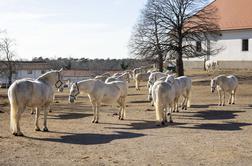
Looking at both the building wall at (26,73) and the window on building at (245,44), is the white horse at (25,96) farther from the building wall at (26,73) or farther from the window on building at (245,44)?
the building wall at (26,73)

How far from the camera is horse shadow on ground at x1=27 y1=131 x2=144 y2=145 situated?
46.2 feet

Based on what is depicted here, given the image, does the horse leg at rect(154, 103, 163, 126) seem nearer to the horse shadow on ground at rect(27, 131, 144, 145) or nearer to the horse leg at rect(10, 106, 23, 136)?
the horse shadow on ground at rect(27, 131, 144, 145)

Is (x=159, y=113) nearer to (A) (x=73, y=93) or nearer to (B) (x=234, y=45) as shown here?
(A) (x=73, y=93)

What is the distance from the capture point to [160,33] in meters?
50.0

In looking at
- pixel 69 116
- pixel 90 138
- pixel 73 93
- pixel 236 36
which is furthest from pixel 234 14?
pixel 90 138

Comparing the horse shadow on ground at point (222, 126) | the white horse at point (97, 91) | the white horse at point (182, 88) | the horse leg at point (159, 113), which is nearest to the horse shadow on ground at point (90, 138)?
the horse leg at point (159, 113)

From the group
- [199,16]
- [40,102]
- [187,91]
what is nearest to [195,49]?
[199,16]

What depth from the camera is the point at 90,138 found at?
583 inches

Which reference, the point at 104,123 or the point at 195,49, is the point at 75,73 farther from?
the point at 104,123

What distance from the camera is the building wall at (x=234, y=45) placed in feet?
199

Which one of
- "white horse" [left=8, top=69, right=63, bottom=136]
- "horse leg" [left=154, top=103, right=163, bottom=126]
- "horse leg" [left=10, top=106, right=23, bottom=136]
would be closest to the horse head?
"white horse" [left=8, top=69, right=63, bottom=136]

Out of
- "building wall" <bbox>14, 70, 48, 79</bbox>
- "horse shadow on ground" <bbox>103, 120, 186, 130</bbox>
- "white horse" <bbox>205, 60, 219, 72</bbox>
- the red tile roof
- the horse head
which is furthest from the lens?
"building wall" <bbox>14, 70, 48, 79</bbox>

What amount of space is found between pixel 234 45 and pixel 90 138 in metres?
50.6

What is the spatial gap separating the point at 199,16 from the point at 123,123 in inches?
1350
